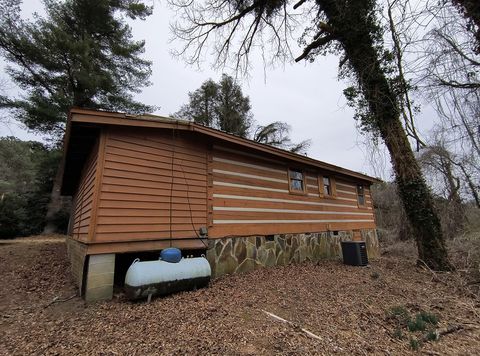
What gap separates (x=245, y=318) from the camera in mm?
3928

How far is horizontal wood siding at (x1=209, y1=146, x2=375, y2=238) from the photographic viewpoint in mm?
6879

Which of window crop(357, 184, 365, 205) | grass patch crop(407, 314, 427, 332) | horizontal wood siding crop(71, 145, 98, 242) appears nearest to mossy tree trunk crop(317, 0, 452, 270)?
grass patch crop(407, 314, 427, 332)

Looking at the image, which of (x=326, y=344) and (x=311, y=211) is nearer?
(x=326, y=344)

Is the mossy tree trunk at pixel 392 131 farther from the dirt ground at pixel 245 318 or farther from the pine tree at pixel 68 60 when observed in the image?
the pine tree at pixel 68 60

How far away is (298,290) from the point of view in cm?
530

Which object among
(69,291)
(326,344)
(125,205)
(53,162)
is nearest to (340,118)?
(326,344)

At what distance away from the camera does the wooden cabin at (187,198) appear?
201 inches

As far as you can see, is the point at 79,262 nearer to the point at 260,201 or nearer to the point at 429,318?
the point at 260,201

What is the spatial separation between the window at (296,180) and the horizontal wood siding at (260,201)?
0.19 m

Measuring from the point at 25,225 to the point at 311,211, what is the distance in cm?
1560

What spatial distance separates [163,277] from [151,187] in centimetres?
192

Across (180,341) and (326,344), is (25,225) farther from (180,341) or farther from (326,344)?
(326,344)

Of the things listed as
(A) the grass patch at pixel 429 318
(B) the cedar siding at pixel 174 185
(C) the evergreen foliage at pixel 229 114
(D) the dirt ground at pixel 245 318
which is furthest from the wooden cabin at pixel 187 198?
(C) the evergreen foliage at pixel 229 114

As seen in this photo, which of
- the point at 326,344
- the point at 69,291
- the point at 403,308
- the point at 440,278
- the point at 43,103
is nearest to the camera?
the point at 326,344
